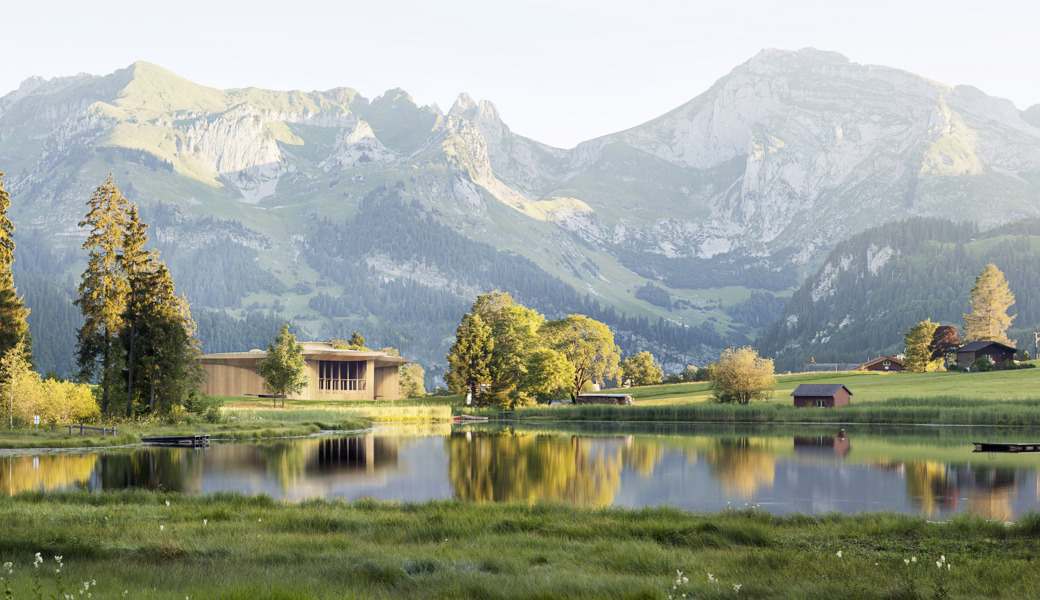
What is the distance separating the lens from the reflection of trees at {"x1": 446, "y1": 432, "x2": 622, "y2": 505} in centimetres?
3256

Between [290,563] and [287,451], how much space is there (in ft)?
123

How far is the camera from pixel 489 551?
54.0 feet

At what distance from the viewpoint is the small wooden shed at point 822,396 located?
91.3 metres

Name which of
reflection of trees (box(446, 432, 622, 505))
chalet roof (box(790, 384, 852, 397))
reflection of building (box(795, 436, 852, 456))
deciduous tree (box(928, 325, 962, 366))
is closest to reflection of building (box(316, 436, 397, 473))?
reflection of trees (box(446, 432, 622, 505))

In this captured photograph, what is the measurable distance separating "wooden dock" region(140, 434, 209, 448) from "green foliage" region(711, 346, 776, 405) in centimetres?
5780

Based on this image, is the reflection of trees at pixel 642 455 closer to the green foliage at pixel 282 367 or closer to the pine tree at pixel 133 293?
the pine tree at pixel 133 293

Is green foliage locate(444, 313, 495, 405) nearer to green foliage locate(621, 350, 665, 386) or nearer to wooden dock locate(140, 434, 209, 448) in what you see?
wooden dock locate(140, 434, 209, 448)

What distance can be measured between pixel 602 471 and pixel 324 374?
91.6 meters

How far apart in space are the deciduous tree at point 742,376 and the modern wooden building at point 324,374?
54.5m

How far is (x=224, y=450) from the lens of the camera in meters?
49.8

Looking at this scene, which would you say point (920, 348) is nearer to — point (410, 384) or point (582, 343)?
point (582, 343)

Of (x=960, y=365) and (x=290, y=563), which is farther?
(x=960, y=365)

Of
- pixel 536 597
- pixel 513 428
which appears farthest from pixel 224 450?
pixel 536 597

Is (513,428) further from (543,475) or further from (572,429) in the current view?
(543,475)
